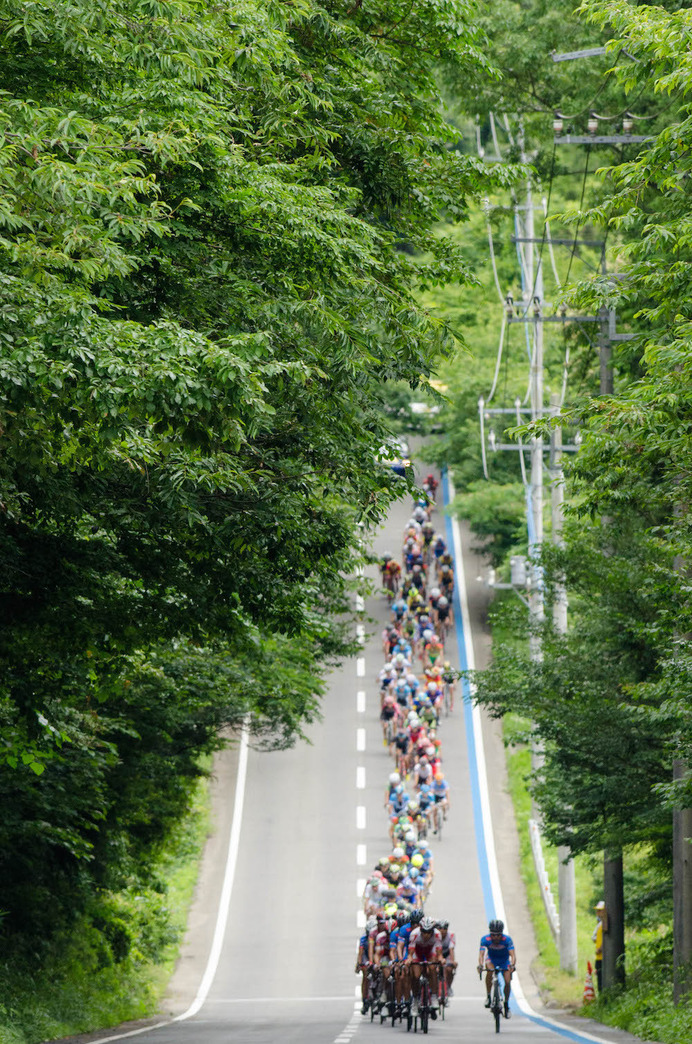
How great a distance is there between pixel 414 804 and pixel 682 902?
17396mm

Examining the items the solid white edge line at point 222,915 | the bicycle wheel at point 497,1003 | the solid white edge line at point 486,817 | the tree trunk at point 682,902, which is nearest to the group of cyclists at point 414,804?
the bicycle wheel at point 497,1003

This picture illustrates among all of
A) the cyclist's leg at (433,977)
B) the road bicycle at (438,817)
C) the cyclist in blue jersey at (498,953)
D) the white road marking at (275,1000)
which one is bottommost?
the white road marking at (275,1000)

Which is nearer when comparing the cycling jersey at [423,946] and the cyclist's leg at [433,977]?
the cycling jersey at [423,946]

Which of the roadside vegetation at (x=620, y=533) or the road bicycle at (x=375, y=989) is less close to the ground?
the roadside vegetation at (x=620, y=533)

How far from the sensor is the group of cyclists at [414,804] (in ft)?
66.3

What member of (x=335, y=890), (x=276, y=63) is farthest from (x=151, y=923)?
(x=276, y=63)

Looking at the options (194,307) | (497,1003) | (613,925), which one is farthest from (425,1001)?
(194,307)

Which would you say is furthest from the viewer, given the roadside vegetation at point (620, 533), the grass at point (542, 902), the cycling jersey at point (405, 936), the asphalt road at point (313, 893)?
the grass at point (542, 902)

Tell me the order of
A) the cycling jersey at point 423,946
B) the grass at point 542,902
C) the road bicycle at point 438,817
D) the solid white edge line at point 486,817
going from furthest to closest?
the road bicycle at point 438,817
the grass at point 542,902
the solid white edge line at point 486,817
the cycling jersey at point 423,946

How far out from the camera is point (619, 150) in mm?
29562

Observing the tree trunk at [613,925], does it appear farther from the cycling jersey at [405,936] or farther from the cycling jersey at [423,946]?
the cycling jersey at [423,946]

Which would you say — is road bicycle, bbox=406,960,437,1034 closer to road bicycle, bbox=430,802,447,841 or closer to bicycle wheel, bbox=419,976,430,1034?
bicycle wheel, bbox=419,976,430,1034

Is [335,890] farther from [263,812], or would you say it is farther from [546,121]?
[546,121]

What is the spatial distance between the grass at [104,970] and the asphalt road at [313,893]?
557 mm
